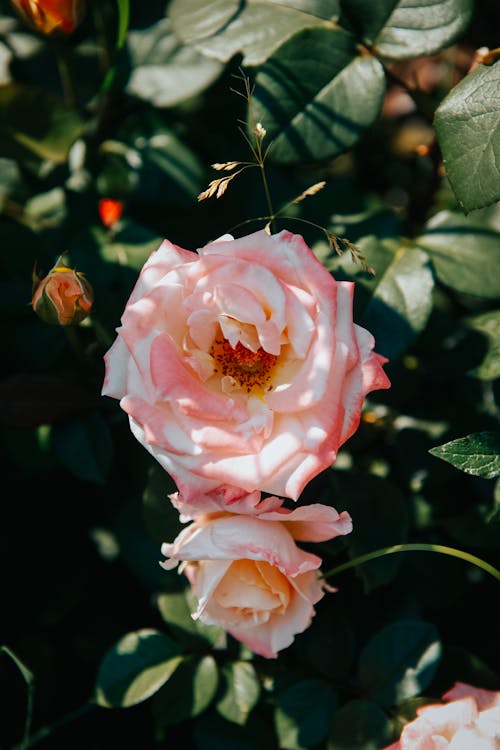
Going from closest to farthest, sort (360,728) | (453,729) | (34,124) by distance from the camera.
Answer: (453,729)
(360,728)
(34,124)

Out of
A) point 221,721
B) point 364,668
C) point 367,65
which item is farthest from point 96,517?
point 367,65

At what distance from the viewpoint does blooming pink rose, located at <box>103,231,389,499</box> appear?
2.06 feet

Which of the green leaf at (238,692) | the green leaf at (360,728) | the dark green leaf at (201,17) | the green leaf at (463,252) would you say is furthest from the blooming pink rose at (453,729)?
the dark green leaf at (201,17)

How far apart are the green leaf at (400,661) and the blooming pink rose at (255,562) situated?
0.48 ft

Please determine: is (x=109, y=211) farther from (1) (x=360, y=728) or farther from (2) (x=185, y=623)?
(1) (x=360, y=728)

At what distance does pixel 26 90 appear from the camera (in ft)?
3.34

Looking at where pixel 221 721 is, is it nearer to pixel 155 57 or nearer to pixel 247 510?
pixel 247 510

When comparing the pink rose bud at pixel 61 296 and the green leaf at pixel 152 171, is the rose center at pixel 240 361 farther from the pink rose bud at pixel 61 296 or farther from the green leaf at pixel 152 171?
the green leaf at pixel 152 171

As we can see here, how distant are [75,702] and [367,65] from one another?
892 mm

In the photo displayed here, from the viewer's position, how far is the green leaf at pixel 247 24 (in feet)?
2.89

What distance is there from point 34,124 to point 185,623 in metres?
0.67

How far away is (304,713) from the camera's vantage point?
2.76 feet

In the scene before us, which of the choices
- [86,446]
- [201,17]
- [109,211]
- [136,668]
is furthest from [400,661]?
[201,17]

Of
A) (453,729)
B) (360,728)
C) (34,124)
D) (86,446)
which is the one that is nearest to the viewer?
(453,729)
